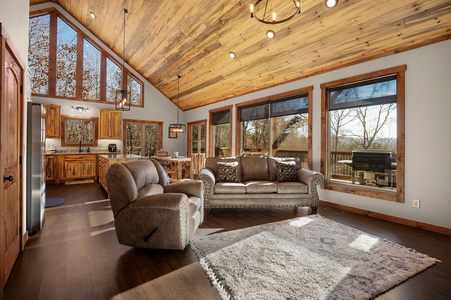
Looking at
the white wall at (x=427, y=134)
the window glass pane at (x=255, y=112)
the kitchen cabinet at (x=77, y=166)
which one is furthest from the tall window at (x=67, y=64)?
the white wall at (x=427, y=134)

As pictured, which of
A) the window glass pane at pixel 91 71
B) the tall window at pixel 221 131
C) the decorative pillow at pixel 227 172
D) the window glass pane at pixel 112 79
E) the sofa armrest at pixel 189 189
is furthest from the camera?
the window glass pane at pixel 112 79

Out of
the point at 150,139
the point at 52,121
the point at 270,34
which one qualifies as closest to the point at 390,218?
the point at 270,34

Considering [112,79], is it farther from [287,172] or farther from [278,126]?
[287,172]

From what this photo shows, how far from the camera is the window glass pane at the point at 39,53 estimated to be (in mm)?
7047

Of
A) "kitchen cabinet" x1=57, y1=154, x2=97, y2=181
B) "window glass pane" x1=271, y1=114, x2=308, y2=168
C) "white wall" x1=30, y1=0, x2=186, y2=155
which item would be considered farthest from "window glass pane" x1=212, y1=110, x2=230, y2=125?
"kitchen cabinet" x1=57, y1=154, x2=97, y2=181

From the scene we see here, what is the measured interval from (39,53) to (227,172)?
725cm

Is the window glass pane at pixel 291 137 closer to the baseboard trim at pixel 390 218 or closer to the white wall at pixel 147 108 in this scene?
the baseboard trim at pixel 390 218

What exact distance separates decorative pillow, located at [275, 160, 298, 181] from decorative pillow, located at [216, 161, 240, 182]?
2.66ft

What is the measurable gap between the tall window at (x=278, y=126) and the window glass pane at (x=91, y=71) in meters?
5.15

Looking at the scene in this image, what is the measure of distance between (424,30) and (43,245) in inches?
221

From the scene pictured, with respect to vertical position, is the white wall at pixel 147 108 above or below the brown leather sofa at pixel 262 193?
above

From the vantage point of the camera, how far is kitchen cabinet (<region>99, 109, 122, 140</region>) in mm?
7922

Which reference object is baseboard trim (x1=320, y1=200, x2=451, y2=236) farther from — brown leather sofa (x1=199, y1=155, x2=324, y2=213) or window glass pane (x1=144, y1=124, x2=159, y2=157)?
window glass pane (x1=144, y1=124, x2=159, y2=157)

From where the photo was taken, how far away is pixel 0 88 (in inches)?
66.0
